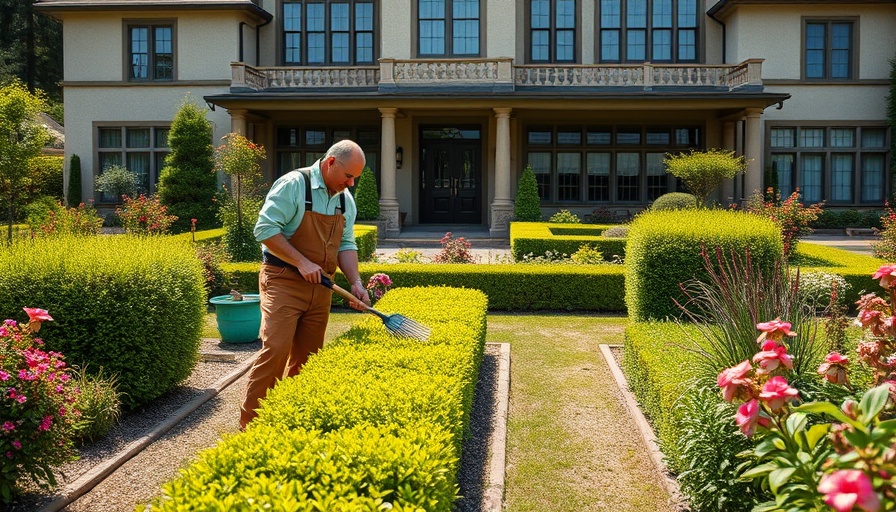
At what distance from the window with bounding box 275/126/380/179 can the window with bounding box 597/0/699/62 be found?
342 inches

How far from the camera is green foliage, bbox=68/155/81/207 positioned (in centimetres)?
2575

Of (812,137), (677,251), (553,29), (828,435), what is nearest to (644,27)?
(553,29)

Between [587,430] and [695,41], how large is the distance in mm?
23726

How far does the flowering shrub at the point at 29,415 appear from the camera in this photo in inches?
166

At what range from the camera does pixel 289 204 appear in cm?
518

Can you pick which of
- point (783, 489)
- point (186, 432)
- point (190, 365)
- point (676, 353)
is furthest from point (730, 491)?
point (190, 365)

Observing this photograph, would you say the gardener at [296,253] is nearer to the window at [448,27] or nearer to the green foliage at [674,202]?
the green foliage at [674,202]

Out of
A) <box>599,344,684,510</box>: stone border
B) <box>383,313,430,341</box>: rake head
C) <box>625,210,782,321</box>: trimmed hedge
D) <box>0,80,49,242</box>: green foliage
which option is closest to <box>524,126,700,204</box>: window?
<box>0,80,49,242</box>: green foliage

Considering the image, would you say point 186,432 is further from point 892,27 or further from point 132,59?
point 892,27

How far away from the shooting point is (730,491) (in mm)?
4035

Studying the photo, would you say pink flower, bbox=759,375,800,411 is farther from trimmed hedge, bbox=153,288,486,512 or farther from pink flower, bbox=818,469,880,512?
trimmed hedge, bbox=153,288,486,512

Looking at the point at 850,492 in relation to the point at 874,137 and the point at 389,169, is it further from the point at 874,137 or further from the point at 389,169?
the point at 874,137

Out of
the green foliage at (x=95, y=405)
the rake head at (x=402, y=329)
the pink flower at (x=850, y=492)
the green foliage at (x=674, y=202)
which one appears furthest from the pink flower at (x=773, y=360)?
the green foliage at (x=674, y=202)

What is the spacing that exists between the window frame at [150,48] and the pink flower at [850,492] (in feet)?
89.1
